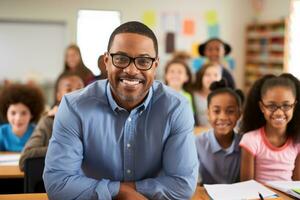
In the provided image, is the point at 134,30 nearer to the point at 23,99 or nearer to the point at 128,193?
the point at 128,193

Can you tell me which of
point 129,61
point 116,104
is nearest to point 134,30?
point 129,61

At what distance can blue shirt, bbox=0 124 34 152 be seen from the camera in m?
2.73

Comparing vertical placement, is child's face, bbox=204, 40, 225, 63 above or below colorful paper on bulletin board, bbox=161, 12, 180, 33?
below

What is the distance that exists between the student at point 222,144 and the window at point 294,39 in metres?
4.05

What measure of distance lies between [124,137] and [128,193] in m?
0.21

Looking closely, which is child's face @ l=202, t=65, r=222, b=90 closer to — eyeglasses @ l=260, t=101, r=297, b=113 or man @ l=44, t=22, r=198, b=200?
eyeglasses @ l=260, t=101, r=297, b=113

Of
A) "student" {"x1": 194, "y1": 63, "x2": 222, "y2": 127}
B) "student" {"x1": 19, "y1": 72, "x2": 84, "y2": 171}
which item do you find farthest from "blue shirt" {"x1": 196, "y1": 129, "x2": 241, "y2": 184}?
"student" {"x1": 194, "y1": 63, "x2": 222, "y2": 127}

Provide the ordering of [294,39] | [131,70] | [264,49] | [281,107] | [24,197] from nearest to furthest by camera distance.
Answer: [131,70] < [24,197] < [281,107] < [294,39] < [264,49]

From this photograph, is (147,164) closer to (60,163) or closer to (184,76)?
(60,163)

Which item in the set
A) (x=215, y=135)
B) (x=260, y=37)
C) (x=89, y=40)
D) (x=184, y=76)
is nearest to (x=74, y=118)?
(x=215, y=135)

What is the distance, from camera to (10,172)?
2.21 metres

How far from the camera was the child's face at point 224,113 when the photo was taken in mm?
2137

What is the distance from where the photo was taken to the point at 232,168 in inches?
83.2

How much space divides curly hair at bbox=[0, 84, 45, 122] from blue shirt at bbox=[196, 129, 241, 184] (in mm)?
1287
